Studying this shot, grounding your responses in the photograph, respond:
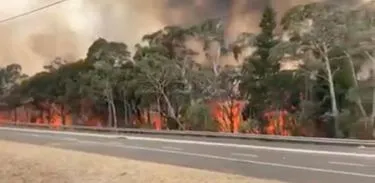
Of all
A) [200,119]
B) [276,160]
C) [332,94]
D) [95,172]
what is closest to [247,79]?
[200,119]

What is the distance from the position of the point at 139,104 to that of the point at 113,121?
5.00m

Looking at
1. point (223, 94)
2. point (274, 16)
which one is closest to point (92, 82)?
point (223, 94)

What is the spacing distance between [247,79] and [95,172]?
113 ft

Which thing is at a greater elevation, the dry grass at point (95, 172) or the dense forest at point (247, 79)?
the dense forest at point (247, 79)

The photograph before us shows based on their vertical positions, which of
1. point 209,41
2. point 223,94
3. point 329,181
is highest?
point 209,41

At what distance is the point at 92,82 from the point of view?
210ft

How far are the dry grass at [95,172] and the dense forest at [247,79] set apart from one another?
20.6m

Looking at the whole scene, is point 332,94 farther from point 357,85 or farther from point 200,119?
point 200,119

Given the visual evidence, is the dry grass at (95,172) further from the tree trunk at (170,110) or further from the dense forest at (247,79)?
the tree trunk at (170,110)

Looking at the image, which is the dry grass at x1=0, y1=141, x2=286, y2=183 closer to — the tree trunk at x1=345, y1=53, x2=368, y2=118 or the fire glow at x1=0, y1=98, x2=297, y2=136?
the tree trunk at x1=345, y1=53, x2=368, y2=118

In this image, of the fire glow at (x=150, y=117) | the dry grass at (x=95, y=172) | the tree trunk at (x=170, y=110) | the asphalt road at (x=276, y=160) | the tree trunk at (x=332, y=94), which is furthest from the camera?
the tree trunk at (x=170, y=110)

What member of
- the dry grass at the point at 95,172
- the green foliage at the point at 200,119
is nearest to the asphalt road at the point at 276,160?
the dry grass at the point at 95,172

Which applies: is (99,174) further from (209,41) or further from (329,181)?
(209,41)

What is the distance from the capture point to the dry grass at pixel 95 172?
1357 cm
